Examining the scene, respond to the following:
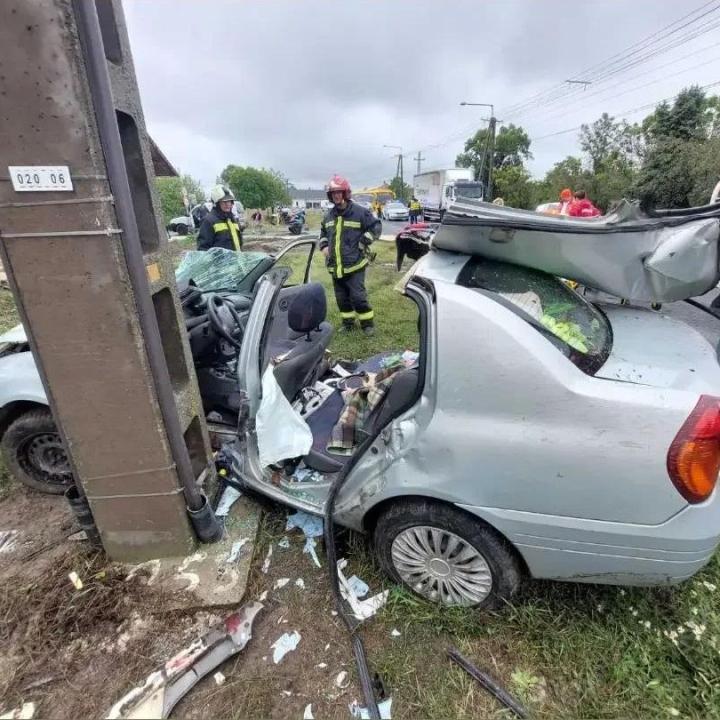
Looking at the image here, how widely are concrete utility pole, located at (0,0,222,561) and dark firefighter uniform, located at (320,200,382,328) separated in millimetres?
3655

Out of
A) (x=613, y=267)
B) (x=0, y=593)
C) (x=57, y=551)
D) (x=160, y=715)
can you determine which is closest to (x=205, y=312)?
(x=57, y=551)

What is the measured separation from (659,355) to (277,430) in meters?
1.82

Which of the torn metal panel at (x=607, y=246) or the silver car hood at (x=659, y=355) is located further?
the torn metal panel at (x=607, y=246)

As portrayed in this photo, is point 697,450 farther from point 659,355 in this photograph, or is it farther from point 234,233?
point 234,233

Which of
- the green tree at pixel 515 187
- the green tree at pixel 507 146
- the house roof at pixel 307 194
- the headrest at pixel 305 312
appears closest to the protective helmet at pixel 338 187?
the headrest at pixel 305 312

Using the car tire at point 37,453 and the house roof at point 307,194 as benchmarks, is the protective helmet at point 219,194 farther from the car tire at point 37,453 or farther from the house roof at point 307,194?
the house roof at point 307,194

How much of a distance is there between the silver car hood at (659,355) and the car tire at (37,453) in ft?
10.1

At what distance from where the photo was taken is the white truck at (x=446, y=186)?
2472cm

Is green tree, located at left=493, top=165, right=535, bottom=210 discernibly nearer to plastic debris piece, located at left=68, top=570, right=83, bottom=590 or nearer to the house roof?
plastic debris piece, located at left=68, top=570, right=83, bottom=590

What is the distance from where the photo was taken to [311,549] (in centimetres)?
235

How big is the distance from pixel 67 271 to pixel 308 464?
4.81 feet

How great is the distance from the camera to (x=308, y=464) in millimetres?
2438

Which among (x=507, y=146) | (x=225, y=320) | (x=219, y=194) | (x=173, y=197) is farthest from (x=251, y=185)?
(x=225, y=320)

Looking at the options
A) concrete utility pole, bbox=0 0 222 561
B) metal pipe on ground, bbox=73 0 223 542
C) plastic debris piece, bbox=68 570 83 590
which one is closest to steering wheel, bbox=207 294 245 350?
concrete utility pole, bbox=0 0 222 561
